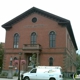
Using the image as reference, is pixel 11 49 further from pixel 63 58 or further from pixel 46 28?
pixel 63 58

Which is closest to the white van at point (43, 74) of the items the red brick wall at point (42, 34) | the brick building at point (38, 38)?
the brick building at point (38, 38)

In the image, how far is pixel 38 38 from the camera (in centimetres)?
4506

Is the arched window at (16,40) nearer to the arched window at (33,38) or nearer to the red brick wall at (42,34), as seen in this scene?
the red brick wall at (42,34)

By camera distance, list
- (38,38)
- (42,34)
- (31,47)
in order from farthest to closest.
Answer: (38,38) < (42,34) < (31,47)

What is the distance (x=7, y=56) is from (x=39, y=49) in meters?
8.29

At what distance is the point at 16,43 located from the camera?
46.7 meters

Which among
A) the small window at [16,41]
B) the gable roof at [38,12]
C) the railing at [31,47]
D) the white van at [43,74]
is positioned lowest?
the white van at [43,74]

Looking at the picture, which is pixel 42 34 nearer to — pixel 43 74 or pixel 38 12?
pixel 38 12

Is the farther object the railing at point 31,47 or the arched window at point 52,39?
the arched window at point 52,39

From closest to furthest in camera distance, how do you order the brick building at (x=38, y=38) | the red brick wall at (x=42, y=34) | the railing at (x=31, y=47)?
the railing at (x=31, y=47) → the brick building at (x=38, y=38) → the red brick wall at (x=42, y=34)

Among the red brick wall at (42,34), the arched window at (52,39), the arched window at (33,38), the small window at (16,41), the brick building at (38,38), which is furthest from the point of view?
the small window at (16,41)

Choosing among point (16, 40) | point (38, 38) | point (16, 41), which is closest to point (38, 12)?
point (38, 38)

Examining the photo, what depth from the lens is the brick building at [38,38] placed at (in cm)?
4309

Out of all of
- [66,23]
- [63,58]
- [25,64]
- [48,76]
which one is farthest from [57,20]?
[48,76]
